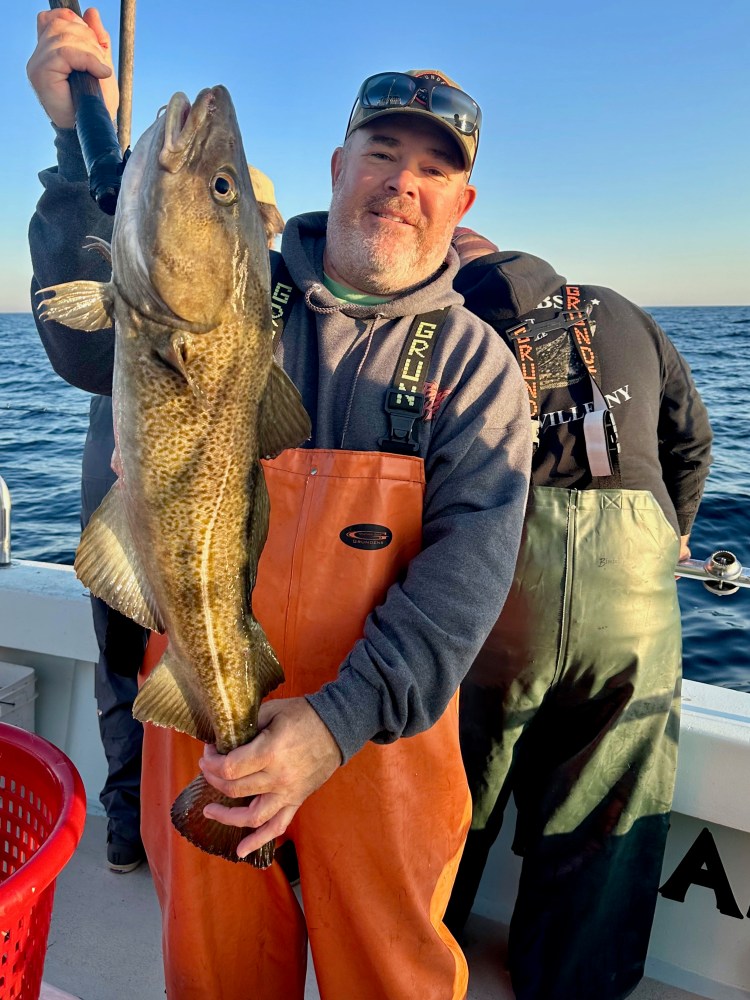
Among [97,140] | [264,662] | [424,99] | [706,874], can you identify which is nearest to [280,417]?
[264,662]

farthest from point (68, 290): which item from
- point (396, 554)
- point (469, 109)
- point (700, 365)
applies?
point (700, 365)

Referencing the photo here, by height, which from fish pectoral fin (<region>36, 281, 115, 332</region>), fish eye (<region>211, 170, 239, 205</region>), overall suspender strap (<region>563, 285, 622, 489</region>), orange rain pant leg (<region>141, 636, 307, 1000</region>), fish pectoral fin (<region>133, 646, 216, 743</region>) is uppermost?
fish eye (<region>211, 170, 239, 205</region>)

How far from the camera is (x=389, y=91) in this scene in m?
2.73

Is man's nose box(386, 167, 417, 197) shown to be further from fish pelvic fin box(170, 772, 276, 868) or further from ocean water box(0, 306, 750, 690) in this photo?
ocean water box(0, 306, 750, 690)

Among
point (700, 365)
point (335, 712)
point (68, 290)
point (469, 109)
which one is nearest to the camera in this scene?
point (68, 290)

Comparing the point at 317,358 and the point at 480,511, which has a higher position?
the point at 317,358

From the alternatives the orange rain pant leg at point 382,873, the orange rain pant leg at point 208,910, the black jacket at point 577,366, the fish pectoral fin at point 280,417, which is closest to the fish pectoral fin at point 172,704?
the orange rain pant leg at point 208,910

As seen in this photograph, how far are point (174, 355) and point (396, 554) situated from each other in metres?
0.90

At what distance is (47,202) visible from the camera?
253 centimetres

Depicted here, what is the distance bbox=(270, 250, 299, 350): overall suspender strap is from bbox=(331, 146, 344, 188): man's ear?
0.43 metres

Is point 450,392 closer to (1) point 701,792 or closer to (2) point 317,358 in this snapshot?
(2) point 317,358

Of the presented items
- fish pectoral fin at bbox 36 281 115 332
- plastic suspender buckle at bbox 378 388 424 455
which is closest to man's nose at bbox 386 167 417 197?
plastic suspender buckle at bbox 378 388 424 455

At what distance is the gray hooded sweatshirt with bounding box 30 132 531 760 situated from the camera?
221 centimetres

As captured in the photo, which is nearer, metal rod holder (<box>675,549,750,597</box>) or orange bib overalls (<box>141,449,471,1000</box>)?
orange bib overalls (<box>141,449,471,1000</box>)
